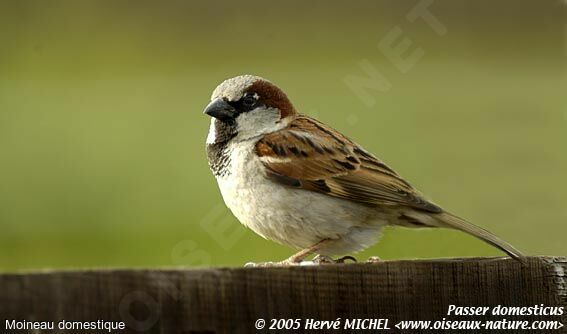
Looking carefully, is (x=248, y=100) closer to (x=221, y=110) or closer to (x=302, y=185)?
(x=221, y=110)

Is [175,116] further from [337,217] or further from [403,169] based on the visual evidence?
[337,217]

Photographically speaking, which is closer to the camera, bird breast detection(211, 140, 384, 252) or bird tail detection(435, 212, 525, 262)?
bird tail detection(435, 212, 525, 262)

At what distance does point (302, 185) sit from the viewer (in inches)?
177

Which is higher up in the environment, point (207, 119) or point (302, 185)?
point (207, 119)

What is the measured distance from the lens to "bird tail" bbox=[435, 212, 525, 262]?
11.9 feet

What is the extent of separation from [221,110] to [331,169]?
0.58m

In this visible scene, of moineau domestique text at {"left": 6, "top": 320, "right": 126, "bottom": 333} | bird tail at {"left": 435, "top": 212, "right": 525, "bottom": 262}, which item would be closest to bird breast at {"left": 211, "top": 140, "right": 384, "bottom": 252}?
bird tail at {"left": 435, "top": 212, "right": 525, "bottom": 262}

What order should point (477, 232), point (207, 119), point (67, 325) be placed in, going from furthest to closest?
point (207, 119) < point (477, 232) < point (67, 325)

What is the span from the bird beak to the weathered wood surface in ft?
5.82

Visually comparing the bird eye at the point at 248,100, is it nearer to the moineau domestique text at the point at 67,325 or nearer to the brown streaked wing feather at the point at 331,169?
the brown streaked wing feather at the point at 331,169

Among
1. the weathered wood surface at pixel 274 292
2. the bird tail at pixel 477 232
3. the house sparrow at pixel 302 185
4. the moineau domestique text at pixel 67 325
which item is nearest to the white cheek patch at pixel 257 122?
the house sparrow at pixel 302 185

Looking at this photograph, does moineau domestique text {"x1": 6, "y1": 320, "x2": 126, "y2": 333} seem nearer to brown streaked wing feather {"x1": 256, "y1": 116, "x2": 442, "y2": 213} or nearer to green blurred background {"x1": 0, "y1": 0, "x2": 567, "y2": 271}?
brown streaked wing feather {"x1": 256, "y1": 116, "x2": 442, "y2": 213}

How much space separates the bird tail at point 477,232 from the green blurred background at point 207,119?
61.5 inches

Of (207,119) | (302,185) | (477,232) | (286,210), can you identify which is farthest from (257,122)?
(207,119)
